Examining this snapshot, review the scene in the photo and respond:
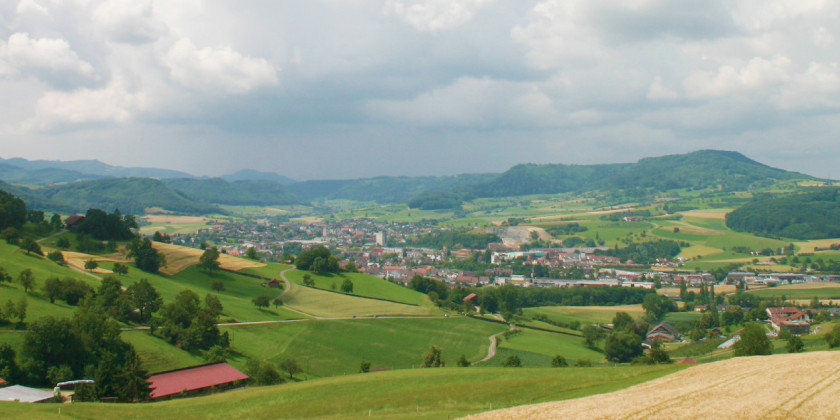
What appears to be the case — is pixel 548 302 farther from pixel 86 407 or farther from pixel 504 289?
pixel 86 407

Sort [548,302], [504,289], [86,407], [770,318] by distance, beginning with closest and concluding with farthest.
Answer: [86,407]
[770,318]
[504,289]
[548,302]

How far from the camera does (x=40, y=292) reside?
6291 cm

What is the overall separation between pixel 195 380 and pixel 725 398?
3969cm

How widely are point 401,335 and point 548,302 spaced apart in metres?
63.4

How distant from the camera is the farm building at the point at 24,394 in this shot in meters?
39.2

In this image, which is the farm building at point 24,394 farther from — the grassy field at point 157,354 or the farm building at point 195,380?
the grassy field at point 157,354

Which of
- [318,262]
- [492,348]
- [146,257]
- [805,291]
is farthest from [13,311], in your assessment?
[805,291]

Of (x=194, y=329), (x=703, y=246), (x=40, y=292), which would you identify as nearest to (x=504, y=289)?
(x=194, y=329)

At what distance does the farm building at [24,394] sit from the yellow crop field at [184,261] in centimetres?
4974

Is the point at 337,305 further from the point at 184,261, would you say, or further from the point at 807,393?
the point at 807,393

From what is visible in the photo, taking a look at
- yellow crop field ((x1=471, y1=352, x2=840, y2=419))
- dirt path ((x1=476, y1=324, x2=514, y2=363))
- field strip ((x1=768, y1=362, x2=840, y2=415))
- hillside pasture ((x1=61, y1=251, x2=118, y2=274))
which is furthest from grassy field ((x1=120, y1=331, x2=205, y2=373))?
field strip ((x1=768, y1=362, x2=840, y2=415))

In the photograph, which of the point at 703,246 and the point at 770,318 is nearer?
the point at 770,318

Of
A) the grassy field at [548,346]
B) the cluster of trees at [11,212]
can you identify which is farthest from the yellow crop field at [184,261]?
the grassy field at [548,346]

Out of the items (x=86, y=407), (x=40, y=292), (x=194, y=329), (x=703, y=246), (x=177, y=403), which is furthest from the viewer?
(x=703, y=246)
